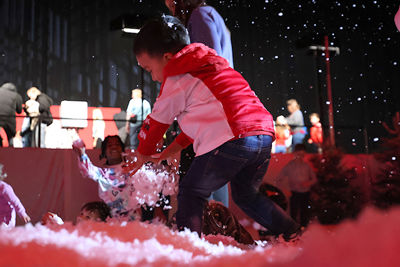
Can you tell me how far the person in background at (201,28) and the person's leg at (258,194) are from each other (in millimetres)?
356

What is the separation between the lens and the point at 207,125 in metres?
1.09

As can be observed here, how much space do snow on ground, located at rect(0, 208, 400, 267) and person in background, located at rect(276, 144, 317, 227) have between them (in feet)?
12.5

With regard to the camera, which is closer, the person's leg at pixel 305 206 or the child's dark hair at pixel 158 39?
the child's dark hair at pixel 158 39

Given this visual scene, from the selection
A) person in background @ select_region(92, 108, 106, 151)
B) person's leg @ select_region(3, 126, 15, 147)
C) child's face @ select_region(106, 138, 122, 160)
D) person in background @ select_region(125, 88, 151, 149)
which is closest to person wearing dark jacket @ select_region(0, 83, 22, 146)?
person's leg @ select_region(3, 126, 15, 147)

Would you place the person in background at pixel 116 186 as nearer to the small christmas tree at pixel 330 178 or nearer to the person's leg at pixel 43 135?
the person's leg at pixel 43 135

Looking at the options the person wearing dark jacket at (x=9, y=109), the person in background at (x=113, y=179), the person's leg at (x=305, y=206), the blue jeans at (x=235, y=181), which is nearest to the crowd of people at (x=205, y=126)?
the blue jeans at (x=235, y=181)

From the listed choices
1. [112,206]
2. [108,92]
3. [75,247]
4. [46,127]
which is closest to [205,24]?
[112,206]

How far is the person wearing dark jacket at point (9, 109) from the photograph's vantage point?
441 cm

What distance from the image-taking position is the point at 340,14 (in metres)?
8.05

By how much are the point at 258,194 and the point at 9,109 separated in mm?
4047

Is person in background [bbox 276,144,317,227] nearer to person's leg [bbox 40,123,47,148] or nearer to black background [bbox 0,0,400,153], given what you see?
person's leg [bbox 40,123,47,148]

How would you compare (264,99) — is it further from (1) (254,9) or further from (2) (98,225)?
(2) (98,225)

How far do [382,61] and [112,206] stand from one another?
7.91 meters

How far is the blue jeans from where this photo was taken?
1.00m
